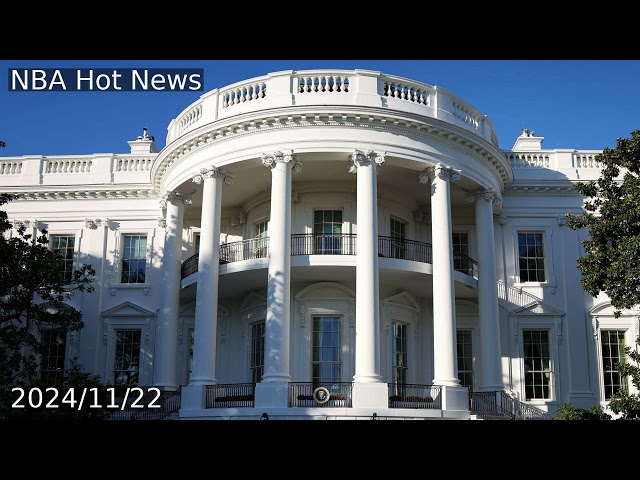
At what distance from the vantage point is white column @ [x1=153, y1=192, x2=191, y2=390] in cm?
2297

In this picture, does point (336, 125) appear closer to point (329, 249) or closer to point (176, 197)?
Answer: point (329, 249)

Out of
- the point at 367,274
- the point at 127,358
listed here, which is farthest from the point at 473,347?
the point at 127,358

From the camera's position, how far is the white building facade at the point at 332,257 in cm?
2017

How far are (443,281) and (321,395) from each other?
16.2 ft

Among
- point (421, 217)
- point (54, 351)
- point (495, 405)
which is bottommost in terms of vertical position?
point (495, 405)

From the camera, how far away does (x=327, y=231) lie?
2320cm

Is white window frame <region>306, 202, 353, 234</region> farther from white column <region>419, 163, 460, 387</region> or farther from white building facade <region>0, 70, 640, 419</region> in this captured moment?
white column <region>419, 163, 460, 387</region>

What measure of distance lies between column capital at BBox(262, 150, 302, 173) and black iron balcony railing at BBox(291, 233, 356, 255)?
8.29 ft

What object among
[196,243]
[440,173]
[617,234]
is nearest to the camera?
[617,234]

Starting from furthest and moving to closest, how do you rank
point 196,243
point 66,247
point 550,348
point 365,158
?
point 66,247
point 196,243
point 550,348
point 365,158

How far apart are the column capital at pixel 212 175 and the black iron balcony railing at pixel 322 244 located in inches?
108

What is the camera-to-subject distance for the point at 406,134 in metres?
21.3

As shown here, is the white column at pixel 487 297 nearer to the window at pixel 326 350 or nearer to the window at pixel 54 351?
the window at pixel 326 350
